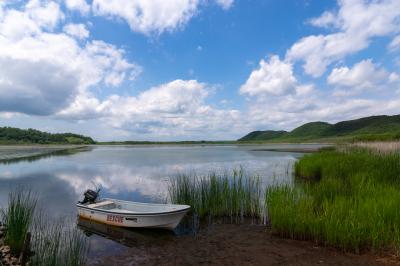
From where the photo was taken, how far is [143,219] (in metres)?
10.2

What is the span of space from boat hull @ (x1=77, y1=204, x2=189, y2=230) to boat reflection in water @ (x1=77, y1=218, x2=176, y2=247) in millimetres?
200

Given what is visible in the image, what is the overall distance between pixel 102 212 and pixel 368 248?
8982 millimetres

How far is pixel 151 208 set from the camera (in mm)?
11148

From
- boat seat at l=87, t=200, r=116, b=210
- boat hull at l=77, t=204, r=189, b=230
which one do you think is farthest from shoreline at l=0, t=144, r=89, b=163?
boat hull at l=77, t=204, r=189, b=230

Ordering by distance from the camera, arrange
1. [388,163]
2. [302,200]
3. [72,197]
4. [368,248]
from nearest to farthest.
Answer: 1. [368,248]
2. [302,200]
3. [388,163]
4. [72,197]

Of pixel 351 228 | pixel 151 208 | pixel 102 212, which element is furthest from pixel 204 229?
pixel 351 228

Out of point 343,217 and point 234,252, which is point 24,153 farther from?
point 343,217

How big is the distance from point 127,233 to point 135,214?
0.78 metres

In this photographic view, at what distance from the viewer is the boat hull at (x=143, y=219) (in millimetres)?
9930

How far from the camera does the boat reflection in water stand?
9.54 metres

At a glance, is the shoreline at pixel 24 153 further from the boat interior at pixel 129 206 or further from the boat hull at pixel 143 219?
the boat hull at pixel 143 219

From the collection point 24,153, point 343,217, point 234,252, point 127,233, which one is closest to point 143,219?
point 127,233

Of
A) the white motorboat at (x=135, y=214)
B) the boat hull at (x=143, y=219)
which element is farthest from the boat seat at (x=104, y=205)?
the boat hull at (x=143, y=219)

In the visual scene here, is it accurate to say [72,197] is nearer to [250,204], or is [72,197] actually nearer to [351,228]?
[250,204]
